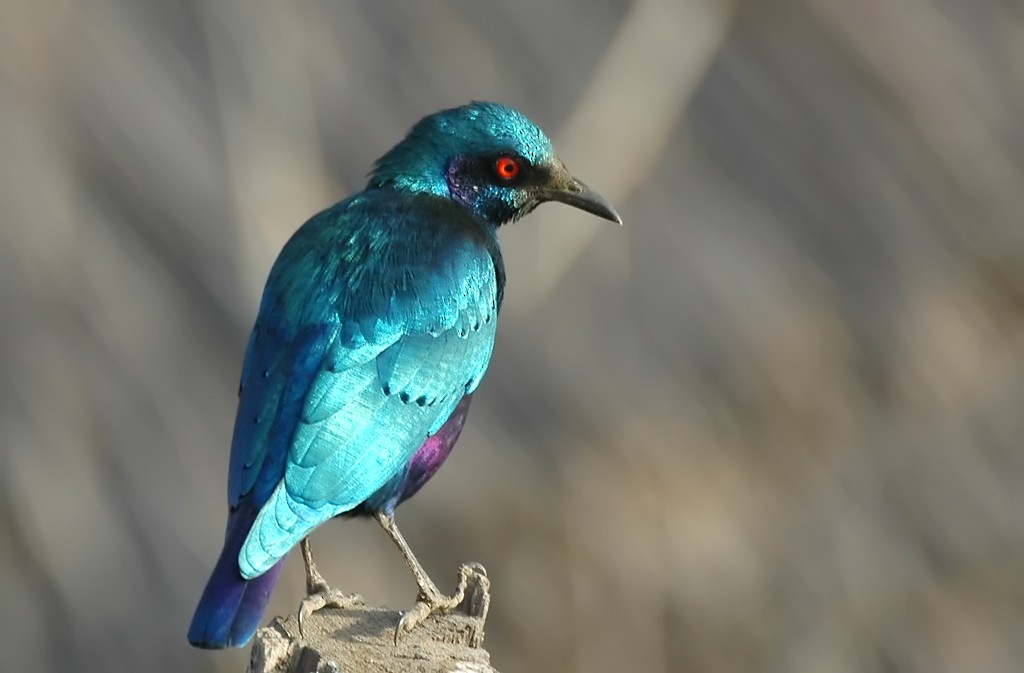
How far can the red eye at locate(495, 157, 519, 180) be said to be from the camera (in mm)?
3348

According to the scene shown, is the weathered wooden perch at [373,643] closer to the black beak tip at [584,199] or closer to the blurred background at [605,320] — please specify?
the black beak tip at [584,199]

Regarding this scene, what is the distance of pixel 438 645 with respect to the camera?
2.77 meters

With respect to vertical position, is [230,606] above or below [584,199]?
below

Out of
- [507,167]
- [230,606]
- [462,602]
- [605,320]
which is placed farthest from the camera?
[605,320]

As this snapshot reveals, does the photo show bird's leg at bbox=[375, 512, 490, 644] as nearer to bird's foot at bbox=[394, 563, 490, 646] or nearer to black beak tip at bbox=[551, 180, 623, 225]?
bird's foot at bbox=[394, 563, 490, 646]

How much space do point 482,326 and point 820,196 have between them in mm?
2178

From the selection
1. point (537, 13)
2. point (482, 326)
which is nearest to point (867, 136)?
point (537, 13)

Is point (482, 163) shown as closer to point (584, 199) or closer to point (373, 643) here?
point (584, 199)

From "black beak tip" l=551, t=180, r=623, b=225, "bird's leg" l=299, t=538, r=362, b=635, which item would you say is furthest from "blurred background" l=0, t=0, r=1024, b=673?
"bird's leg" l=299, t=538, r=362, b=635

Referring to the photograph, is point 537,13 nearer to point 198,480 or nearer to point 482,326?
point 198,480

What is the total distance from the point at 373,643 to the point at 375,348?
0.54 metres

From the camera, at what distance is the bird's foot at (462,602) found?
9.18 feet

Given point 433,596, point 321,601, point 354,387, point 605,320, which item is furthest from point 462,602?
point 605,320

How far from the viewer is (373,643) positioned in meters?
2.74
